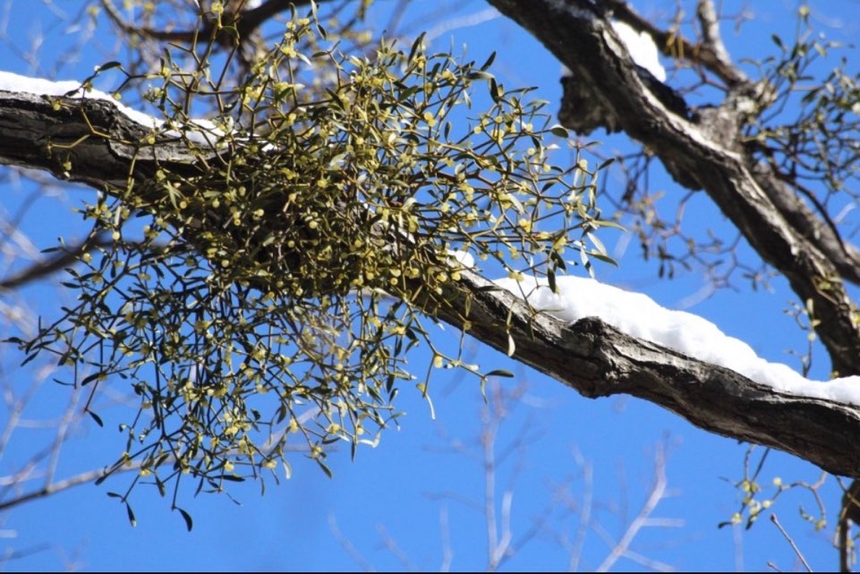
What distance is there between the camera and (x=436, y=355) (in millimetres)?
1231

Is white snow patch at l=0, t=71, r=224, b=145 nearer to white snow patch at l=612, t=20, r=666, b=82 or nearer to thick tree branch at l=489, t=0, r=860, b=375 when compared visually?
thick tree branch at l=489, t=0, r=860, b=375

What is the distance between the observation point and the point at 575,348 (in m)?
1.39

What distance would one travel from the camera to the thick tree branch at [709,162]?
89.1 inches

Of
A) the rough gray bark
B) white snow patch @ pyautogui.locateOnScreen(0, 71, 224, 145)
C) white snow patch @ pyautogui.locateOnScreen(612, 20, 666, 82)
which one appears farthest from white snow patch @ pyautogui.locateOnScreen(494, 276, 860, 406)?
white snow patch @ pyautogui.locateOnScreen(612, 20, 666, 82)

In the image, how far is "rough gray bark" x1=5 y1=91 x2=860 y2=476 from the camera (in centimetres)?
131

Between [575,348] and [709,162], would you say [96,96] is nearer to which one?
[575,348]

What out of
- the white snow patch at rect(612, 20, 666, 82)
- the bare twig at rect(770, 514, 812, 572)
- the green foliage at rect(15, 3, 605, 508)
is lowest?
the bare twig at rect(770, 514, 812, 572)

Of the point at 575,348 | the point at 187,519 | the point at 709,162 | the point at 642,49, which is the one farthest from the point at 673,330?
the point at 642,49

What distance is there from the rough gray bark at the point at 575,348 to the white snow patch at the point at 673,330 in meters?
0.03

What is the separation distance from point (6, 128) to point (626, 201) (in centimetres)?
222

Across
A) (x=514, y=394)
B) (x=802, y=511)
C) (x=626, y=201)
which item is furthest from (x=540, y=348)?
(x=514, y=394)

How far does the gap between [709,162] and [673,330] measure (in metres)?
1.08

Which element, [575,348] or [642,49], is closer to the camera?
[575,348]

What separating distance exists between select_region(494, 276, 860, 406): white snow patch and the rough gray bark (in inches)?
1.1
